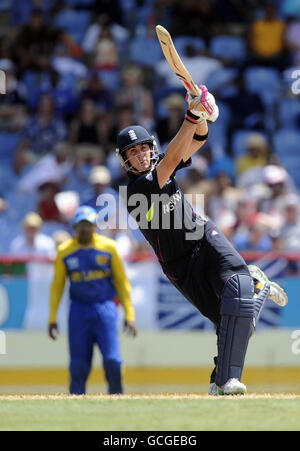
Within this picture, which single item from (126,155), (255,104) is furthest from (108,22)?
(126,155)

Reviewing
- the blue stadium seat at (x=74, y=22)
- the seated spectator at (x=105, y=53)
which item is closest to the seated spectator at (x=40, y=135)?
the seated spectator at (x=105, y=53)

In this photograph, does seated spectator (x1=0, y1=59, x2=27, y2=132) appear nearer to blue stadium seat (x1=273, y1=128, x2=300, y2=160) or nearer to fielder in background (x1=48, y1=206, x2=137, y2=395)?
blue stadium seat (x1=273, y1=128, x2=300, y2=160)

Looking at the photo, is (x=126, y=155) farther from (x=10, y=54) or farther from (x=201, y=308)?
(x=10, y=54)

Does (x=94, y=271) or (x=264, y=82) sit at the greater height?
(x=264, y=82)

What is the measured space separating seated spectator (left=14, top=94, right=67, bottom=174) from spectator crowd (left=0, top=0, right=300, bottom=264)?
0.06 ft

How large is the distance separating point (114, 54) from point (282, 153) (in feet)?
11.2

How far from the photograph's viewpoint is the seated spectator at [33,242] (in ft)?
39.8

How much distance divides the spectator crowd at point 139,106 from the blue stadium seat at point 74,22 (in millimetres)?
25

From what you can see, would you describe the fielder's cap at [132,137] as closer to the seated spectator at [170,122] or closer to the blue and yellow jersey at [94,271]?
the blue and yellow jersey at [94,271]

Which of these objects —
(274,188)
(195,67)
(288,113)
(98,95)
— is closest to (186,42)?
(195,67)

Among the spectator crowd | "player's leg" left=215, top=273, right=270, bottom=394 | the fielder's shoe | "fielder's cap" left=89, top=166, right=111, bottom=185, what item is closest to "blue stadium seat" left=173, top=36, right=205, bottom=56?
the spectator crowd

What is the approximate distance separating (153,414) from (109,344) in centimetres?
408

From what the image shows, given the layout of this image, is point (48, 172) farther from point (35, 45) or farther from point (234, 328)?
point (234, 328)

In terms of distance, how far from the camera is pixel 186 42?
53.2ft
